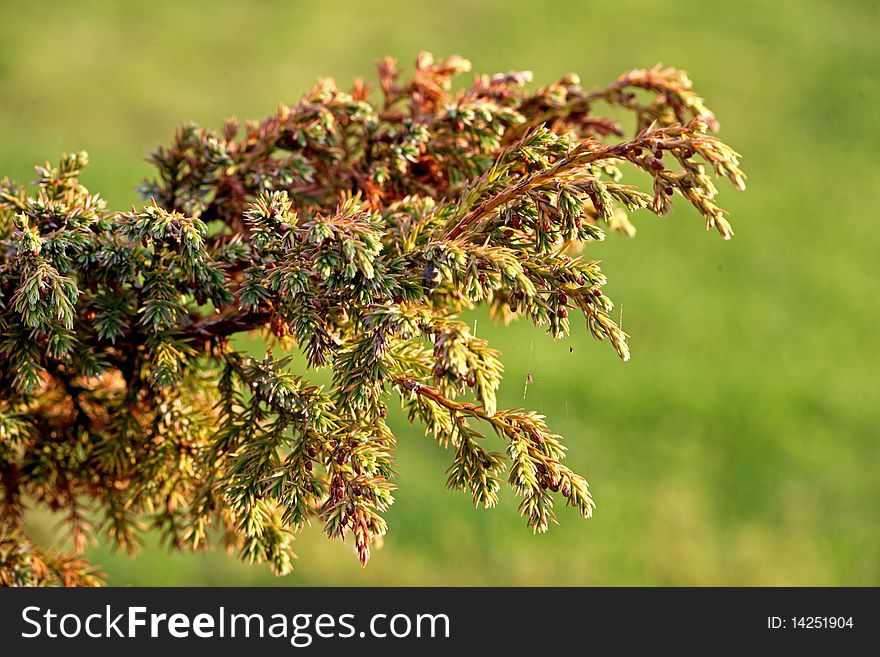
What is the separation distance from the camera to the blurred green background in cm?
512

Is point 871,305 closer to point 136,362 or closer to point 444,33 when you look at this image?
point 444,33

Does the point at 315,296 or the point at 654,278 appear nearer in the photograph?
the point at 315,296

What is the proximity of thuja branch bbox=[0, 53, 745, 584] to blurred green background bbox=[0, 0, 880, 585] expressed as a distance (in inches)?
125

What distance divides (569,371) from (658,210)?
15.2 ft

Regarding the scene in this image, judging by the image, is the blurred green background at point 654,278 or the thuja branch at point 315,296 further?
the blurred green background at point 654,278

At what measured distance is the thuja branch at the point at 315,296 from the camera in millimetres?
1393

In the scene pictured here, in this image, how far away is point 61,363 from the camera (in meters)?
1.69

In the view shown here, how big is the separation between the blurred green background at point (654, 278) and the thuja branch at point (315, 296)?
316cm

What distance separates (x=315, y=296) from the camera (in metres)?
1.43

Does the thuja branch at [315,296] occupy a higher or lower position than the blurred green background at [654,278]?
lower

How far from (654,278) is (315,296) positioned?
569 cm

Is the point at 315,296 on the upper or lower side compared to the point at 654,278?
lower

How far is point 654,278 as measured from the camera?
6840 mm
